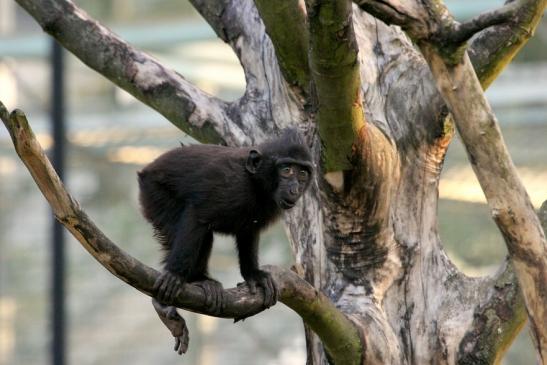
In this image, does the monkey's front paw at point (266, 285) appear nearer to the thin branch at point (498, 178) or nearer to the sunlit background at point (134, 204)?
the thin branch at point (498, 178)

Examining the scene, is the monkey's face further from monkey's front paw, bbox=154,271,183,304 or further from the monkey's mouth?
monkey's front paw, bbox=154,271,183,304

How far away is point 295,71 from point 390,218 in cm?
76

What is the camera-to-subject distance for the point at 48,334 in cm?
701

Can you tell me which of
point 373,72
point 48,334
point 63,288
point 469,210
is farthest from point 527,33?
point 48,334

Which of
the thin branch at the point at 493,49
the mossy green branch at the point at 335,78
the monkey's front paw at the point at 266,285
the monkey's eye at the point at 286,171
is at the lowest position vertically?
the monkey's front paw at the point at 266,285

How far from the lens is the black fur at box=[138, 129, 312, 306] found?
396cm

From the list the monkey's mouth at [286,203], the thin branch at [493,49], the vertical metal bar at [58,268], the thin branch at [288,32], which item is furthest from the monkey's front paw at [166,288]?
the vertical metal bar at [58,268]

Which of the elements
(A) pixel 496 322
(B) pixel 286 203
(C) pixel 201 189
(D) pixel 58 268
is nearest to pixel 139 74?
(C) pixel 201 189

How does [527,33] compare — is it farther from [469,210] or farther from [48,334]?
[48,334]

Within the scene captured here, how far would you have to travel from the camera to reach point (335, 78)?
3.20 metres

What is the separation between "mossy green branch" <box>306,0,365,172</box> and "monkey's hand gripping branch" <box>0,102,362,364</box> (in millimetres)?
517

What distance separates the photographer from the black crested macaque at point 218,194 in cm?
395

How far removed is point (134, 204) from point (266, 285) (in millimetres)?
4161

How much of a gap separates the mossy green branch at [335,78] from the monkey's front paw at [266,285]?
50 centimetres
